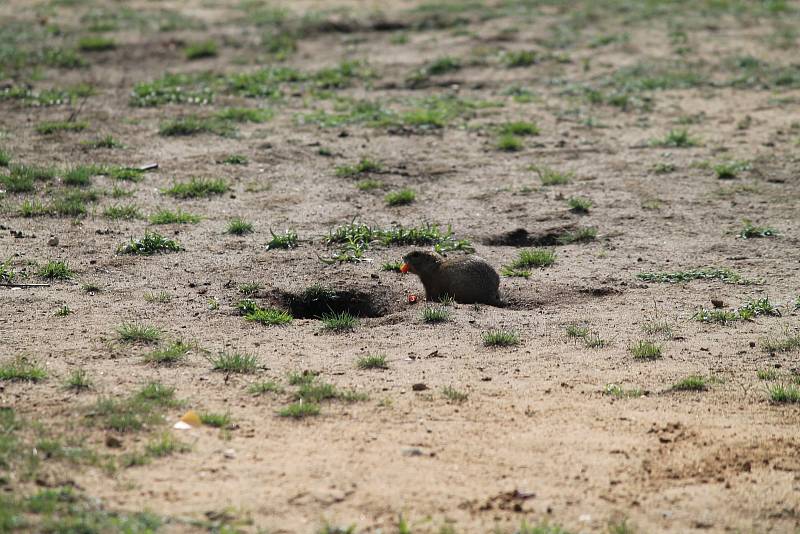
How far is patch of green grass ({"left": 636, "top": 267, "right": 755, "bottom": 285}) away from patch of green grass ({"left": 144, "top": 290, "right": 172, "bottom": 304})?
10.8 ft

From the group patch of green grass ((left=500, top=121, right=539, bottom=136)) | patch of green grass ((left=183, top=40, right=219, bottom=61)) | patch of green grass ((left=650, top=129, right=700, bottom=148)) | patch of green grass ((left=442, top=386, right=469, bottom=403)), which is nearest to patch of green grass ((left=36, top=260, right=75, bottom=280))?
patch of green grass ((left=442, top=386, right=469, bottom=403))

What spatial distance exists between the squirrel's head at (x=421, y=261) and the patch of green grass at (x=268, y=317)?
1020 millimetres

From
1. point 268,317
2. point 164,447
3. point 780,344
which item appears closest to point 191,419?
point 164,447

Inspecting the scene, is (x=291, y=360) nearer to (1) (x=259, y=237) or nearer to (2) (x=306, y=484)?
(2) (x=306, y=484)

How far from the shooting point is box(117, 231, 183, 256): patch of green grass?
8.38 metres

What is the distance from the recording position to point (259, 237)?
885cm

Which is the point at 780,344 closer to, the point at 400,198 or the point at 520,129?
the point at 400,198

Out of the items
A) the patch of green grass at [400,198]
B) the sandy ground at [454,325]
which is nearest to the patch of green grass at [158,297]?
the sandy ground at [454,325]

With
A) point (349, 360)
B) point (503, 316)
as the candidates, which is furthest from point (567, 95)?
point (349, 360)

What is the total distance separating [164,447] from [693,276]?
170 inches

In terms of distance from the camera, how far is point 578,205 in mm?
9578

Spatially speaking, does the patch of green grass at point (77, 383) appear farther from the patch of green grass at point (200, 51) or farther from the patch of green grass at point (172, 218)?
the patch of green grass at point (200, 51)

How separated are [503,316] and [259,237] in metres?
2.37

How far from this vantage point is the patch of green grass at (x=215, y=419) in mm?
5578
